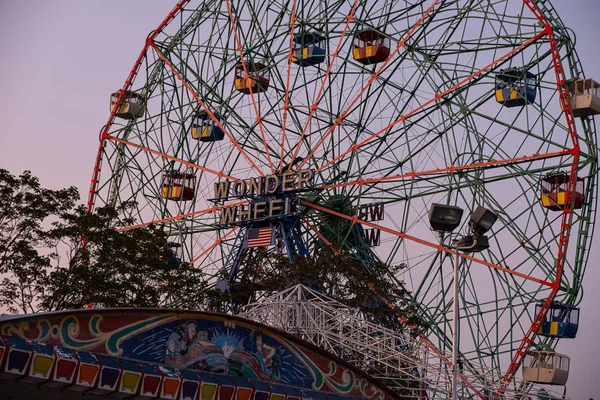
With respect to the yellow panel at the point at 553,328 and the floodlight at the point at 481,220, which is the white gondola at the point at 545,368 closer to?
the yellow panel at the point at 553,328

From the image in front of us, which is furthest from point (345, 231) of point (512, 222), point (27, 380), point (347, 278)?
point (27, 380)

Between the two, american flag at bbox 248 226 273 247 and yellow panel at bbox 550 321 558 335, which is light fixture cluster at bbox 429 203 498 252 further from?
american flag at bbox 248 226 273 247

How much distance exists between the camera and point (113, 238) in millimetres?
43594

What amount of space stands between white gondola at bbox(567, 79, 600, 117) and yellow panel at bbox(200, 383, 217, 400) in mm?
21439

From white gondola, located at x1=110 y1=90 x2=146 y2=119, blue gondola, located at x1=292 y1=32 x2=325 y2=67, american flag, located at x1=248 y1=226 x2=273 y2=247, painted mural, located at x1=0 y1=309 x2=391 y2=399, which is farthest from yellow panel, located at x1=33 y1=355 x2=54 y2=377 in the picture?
white gondola, located at x1=110 y1=90 x2=146 y2=119

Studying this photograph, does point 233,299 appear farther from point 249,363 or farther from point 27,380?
point 27,380

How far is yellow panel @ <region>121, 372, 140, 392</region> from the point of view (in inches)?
1033

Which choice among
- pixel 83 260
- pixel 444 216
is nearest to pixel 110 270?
pixel 83 260

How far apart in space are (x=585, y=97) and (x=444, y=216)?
21.1 meters

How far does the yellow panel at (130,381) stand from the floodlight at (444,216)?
6991 millimetres

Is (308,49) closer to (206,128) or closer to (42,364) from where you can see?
(206,128)

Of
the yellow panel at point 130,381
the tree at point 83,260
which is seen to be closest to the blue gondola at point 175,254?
the tree at point 83,260

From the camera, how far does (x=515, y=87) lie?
46406 mm

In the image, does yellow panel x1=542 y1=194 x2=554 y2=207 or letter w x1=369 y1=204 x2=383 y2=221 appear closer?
yellow panel x1=542 y1=194 x2=554 y2=207
